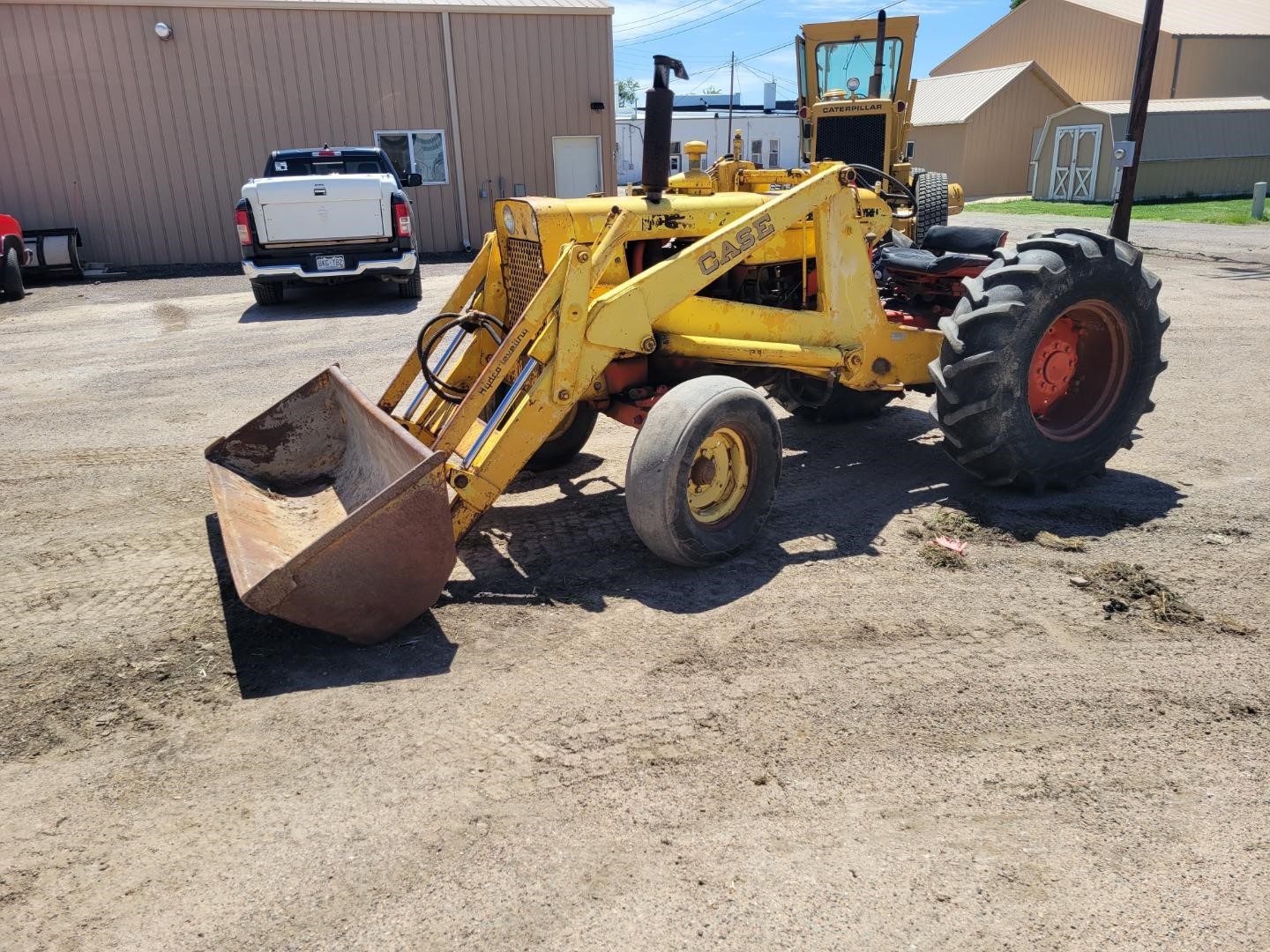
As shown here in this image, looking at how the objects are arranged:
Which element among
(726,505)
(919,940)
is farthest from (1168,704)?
(726,505)

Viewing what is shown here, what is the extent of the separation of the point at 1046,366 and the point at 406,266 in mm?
9307

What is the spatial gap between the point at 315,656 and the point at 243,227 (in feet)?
32.6

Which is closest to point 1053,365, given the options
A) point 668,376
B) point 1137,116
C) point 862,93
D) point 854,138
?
point 668,376

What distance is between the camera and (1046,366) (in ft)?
19.0

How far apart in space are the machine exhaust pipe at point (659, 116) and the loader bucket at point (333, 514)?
5.98 feet

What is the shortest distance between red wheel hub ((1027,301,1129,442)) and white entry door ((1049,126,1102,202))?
25.9 m

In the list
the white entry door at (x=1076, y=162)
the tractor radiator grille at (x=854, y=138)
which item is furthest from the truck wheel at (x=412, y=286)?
the white entry door at (x=1076, y=162)

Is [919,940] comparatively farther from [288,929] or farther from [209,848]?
[209,848]

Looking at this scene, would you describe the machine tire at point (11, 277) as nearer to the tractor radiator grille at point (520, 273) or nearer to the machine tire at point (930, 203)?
the tractor radiator grille at point (520, 273)

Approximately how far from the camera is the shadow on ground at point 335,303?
1250cm

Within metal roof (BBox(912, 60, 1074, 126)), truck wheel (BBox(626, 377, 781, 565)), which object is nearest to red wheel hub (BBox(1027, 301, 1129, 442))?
truck wheel (BBox(626, 377, 781, 565))

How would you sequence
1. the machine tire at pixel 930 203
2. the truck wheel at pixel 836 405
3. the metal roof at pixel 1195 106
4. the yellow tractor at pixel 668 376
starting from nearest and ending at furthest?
1. the yellow tractor at pixel 668 376
2. the truck wheel at pixel 836 405
3. the machine tire at pixel 930 203
4. the metal roof at pixel 1195 106

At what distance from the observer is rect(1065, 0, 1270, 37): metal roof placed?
34844 mm

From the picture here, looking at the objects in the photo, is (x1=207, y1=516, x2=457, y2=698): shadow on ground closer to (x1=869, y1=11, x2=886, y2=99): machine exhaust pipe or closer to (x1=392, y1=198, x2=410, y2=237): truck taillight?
→ (x1=869, y1=11, x2=886, y2=99): machine exhaust pipe
